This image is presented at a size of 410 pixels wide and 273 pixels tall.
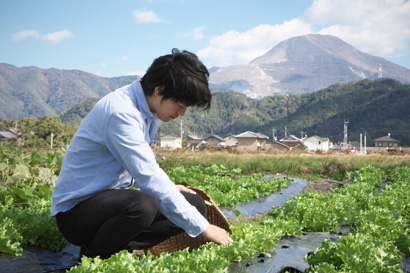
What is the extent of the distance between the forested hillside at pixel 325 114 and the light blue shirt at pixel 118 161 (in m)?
87.8

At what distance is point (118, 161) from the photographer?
8.54ft

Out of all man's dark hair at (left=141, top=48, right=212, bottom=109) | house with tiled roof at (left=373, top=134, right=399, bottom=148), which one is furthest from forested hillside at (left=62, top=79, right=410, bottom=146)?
man's dark hair at (left=141, top=48, right=212, bottom=109)

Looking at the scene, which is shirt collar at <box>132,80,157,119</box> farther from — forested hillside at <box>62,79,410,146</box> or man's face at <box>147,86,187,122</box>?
forested hillside at <box>62,79,410,146</box>

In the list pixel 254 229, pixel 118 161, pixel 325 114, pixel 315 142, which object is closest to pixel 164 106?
pixel 118 161

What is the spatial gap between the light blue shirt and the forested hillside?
3458 inches

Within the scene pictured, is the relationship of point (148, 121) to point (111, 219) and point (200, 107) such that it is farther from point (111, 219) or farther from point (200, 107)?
point (111, 219)

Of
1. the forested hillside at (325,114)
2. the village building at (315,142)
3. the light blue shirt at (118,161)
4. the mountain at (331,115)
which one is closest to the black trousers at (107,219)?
the light blue shirt at (118,161)

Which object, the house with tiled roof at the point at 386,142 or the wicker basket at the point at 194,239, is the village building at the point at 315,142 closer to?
the house with tiled roof at the point at 386,142

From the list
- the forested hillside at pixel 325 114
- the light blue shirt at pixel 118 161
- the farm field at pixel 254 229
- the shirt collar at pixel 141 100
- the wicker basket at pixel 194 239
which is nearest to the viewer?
the farm field at pixel 254 229

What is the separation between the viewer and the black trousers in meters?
2.59

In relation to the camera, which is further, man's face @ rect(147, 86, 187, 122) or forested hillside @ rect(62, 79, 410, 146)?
forested hillside @ rect(62, 79, 410, 146)

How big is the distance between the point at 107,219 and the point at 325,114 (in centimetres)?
12710

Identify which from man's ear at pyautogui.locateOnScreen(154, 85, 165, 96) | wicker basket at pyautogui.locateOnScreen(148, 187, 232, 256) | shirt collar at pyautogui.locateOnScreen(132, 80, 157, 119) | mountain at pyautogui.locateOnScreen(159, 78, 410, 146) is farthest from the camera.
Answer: mountain at pyautogui.locateOnScreen(159, 78, 410, 146)

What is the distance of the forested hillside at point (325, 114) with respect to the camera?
104312 mm
